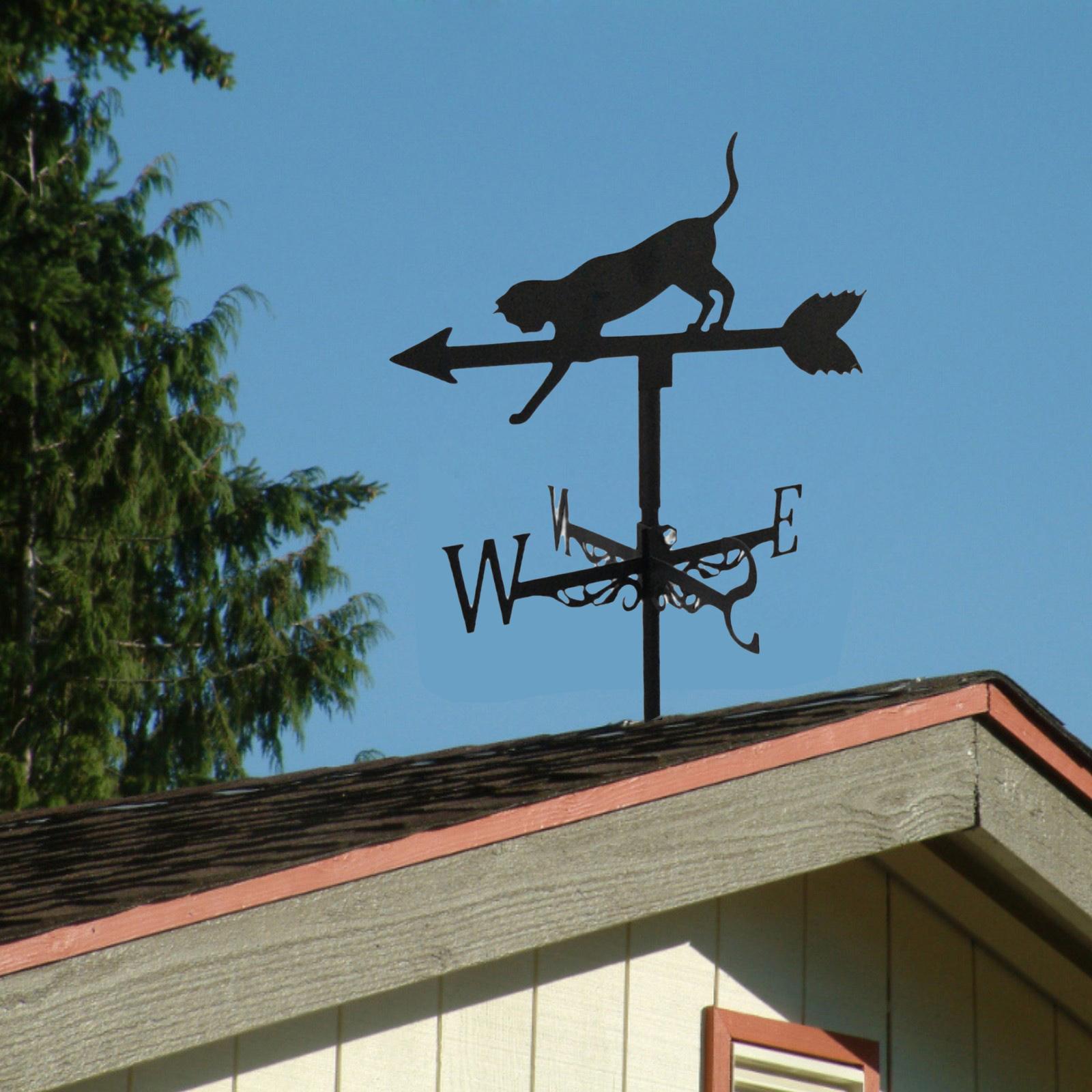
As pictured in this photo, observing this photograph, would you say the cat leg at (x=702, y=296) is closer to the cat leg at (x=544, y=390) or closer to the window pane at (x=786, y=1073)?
the cat leg at (x=544, y=390)

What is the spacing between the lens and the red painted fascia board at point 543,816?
220 cm

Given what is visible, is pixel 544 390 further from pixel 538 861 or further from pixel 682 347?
pixel 538 861

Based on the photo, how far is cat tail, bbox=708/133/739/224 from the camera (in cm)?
513

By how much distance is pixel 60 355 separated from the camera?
14328mm

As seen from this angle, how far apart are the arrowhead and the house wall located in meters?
1.86

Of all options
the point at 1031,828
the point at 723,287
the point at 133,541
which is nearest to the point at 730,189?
the point at 723,287

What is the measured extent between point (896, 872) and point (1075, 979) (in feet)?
1.48

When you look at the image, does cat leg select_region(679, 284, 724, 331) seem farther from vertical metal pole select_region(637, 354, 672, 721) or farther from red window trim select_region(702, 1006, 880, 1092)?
red window trim select_region(702, 1006, 880, 1092)

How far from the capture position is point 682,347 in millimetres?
4594

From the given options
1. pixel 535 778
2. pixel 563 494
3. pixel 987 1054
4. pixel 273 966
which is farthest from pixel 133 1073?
pixel 563 494

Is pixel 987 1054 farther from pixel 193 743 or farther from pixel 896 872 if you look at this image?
pixel 193 743

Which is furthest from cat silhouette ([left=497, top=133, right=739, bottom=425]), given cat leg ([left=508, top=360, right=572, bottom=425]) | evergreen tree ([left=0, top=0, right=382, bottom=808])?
evergreen tree ([left=0, top=0, right=382, bottom=808])

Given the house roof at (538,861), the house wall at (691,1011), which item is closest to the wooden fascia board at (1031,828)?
the house roof at (538,861)

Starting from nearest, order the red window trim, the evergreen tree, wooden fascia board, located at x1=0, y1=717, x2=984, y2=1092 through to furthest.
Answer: wooden fascia board, located at x1=0, y1=717, x2=984, y2=1092 < the red window trim < the evergreen tree
